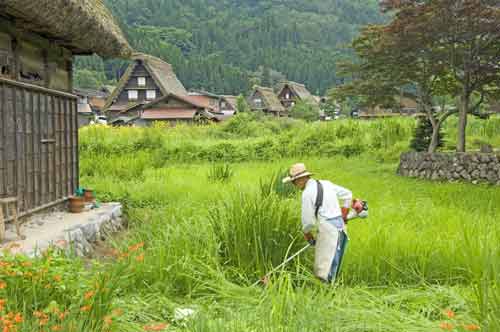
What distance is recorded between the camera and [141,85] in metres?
35.1

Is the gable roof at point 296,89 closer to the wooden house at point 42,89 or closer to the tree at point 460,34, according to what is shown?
the tree at point 460,34

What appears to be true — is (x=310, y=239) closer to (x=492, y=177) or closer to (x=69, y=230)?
(x=69, y=230)

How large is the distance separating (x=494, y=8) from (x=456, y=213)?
5.78 meters

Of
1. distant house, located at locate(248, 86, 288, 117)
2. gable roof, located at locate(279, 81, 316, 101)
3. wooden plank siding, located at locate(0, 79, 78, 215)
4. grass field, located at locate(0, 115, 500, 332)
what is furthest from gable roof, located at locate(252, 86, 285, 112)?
wooden plank siding, located at locate(0, 79, 78, 215)

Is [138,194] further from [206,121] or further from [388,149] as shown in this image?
[206,121]

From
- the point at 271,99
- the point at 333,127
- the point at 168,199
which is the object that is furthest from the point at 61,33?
the point at 271,99

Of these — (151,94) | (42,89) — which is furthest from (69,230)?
(151,94)

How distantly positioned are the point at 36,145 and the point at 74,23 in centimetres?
161

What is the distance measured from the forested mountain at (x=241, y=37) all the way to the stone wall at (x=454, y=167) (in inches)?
2026

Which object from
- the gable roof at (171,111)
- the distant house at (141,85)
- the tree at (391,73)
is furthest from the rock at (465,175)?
the distant house at (141,85)

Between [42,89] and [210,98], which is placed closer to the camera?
[42,89]

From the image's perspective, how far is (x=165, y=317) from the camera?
4027 mm

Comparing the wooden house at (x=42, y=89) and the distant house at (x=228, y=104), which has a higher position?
the distant house at (x=228, y=104)

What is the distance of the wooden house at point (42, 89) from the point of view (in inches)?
242
